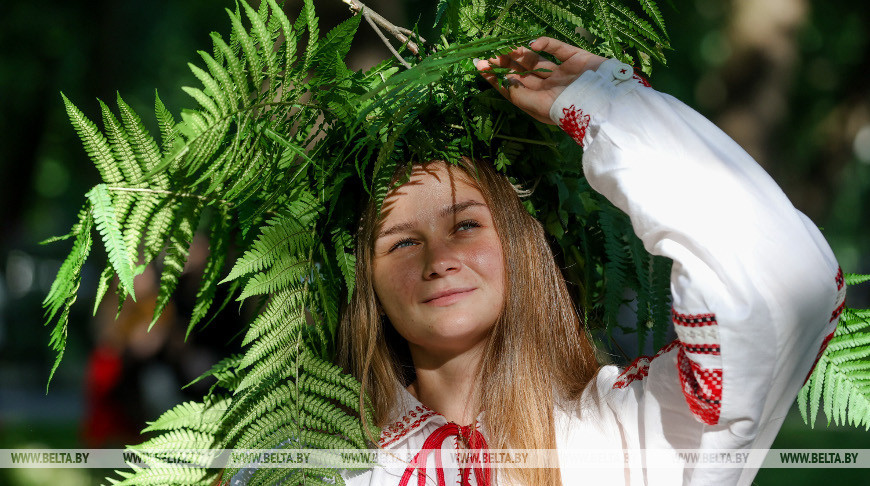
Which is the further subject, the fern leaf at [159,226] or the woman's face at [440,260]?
the woman's face at [440,260]

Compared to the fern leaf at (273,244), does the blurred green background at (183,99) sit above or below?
above

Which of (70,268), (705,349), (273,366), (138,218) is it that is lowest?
(705,349)

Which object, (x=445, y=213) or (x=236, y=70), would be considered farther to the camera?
(x=445, y=213)

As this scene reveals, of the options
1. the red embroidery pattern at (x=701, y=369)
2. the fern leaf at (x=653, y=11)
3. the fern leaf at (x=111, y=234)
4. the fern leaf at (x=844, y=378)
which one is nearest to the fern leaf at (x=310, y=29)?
the fern leaf at (x=111, y=234)

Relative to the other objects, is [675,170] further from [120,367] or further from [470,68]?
[120,367]

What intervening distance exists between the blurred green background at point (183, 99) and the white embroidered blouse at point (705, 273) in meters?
0.13

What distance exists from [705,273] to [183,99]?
34.0 ft

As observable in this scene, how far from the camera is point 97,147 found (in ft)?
5.79

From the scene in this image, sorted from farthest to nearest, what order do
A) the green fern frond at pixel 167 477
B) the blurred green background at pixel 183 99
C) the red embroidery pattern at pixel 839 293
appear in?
the blurred green background at pixel 183 99, the green fern frond at pixel 167 477, the red embroidery pattern at pixel 839 293

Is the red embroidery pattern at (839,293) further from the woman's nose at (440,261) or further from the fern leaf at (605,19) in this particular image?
the woman's nose at (440,261)

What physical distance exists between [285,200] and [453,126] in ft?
1.68

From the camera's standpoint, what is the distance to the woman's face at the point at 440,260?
2016 mm

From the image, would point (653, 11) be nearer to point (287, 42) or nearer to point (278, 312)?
point (287, 42)

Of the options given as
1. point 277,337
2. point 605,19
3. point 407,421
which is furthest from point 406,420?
point 605,19
